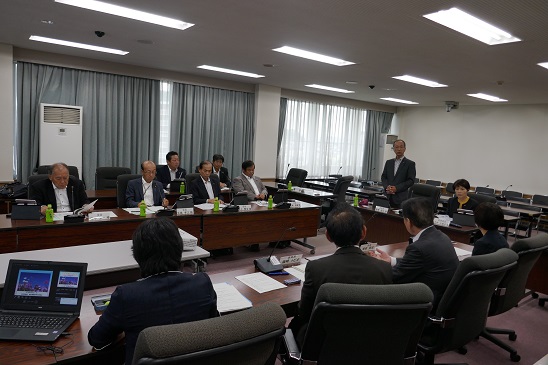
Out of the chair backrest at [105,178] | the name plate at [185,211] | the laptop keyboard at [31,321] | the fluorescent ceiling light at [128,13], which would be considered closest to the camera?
the laptop keyboard at [31,321]

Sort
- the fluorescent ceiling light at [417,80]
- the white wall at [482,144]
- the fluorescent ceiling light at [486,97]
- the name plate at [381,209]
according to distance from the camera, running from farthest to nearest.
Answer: the white wall at [482,144]
the fluorescent ceiling light at [486,97]
the fluorescent ceiling light at [417,80]
the name plate at [381,209]

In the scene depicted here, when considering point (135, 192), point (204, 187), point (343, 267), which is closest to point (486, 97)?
point (204, 187)

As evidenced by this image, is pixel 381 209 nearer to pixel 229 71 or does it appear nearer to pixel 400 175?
pixel 400 175

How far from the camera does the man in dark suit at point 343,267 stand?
1688 mm

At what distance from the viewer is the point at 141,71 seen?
677cm

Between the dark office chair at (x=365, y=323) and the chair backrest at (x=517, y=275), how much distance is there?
49.1 inches

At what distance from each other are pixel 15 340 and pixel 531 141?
32.2 ft

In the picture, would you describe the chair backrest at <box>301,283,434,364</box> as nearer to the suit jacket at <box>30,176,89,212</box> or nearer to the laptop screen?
the laptop screen

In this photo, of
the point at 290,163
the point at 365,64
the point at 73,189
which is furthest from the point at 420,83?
the point at 73,189

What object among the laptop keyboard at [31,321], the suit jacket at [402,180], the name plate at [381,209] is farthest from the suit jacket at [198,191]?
the laptop keyboard at [31,321]

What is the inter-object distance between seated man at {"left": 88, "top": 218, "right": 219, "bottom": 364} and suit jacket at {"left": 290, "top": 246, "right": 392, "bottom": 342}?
1.43 ft

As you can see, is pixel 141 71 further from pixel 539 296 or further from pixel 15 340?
pixel 539 296

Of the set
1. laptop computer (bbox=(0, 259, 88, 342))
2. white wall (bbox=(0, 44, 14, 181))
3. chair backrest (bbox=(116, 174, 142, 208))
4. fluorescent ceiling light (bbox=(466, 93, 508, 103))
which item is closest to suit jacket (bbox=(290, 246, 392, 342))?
laptop computer (bbox=(0, 259, 88, 342))

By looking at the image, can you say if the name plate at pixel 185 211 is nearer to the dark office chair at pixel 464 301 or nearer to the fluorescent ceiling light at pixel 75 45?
the dark office chair at pixel 464 301
